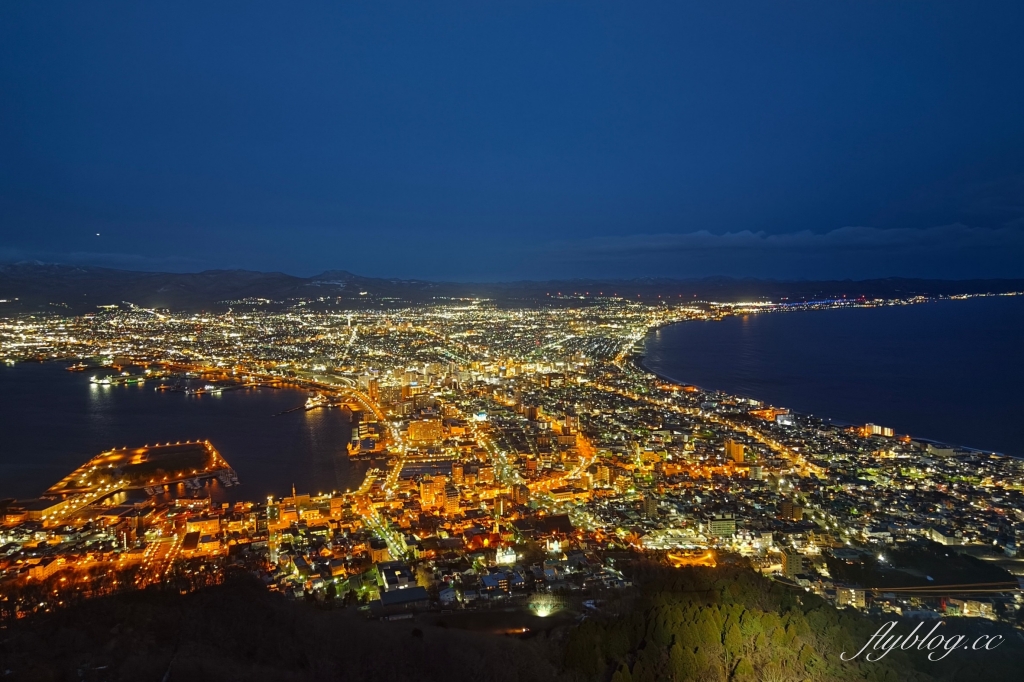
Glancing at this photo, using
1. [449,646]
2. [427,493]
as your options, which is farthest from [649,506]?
[449,646]

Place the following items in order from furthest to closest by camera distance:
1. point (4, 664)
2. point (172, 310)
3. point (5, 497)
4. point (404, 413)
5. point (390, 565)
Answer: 1. point (172, 310)
2. point (404, 413)
3. point (5, 497)
4. point (390, 565)
5. point (4, 664)

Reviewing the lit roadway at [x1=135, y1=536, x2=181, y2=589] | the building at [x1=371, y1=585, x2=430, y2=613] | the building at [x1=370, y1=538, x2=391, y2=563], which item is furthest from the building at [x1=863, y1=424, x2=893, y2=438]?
the lit roadway at [x1=135, y1=536, x2=181, y2=589]

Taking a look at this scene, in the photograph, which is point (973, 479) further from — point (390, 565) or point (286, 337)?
point (286, 337)

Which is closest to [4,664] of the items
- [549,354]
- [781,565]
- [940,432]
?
[781,565]

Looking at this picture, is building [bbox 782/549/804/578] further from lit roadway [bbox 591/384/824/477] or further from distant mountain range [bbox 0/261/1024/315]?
distant mountain range [bbox 0/261/1024/315]

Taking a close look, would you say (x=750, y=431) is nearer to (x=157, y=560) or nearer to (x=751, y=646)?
(x=751, y=646)
